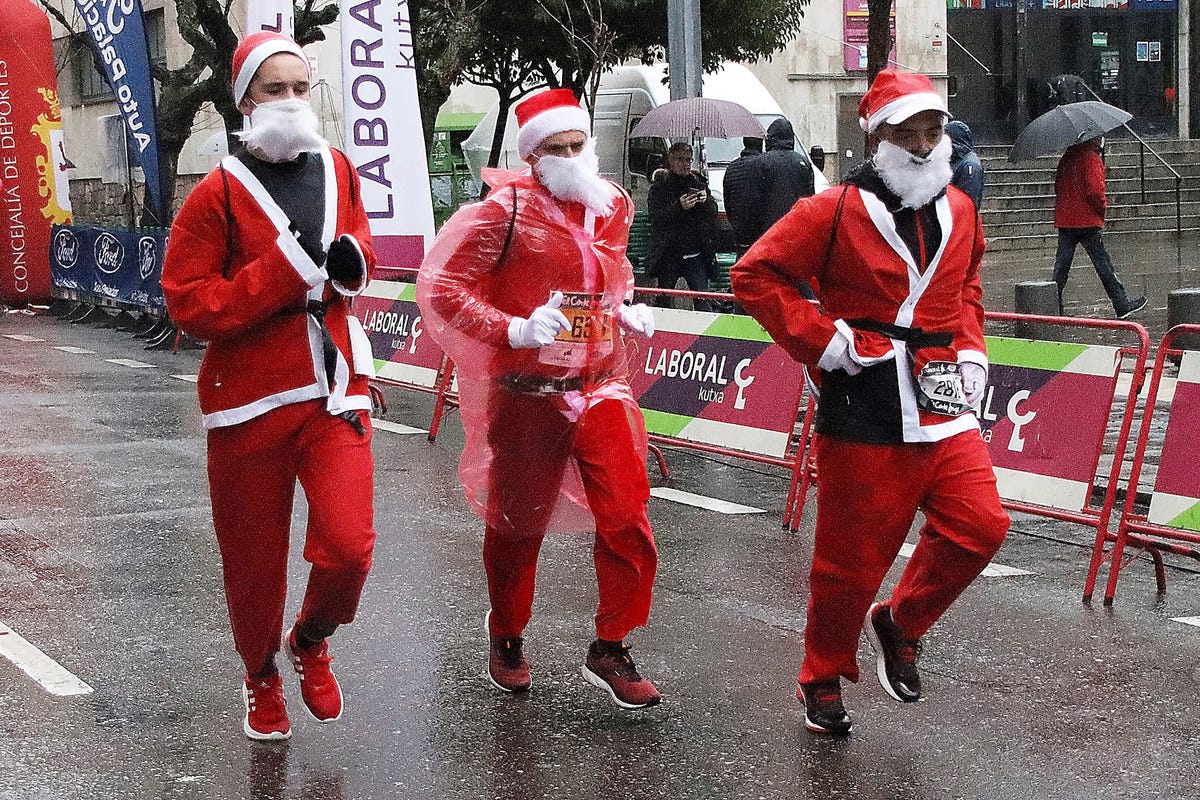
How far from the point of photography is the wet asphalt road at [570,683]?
4.76 m

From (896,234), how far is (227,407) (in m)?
1.93

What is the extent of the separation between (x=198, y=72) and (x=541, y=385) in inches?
792

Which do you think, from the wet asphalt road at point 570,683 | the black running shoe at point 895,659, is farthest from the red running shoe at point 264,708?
the black running shoe at point 895,659

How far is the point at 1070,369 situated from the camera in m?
7.31

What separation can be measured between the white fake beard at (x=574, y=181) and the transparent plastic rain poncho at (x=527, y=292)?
5 cm

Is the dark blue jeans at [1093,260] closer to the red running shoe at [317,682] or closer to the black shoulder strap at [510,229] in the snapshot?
the black shoulder strap at [510,229]

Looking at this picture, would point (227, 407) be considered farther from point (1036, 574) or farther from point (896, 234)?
point (1036, 574)

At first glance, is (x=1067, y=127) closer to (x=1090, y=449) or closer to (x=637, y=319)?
(x=1090, y=449)

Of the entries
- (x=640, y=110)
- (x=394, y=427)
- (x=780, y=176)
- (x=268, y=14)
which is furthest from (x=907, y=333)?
(x=640, y=110)

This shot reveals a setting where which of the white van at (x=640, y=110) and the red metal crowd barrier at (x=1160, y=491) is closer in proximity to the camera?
the red metal crowd barrier at (x=1160, y=491)

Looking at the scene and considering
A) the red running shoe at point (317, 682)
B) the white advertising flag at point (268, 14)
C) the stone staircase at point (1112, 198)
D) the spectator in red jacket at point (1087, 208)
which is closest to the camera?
the red running shoe at point (317, 682)

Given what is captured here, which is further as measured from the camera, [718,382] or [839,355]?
[718,382]

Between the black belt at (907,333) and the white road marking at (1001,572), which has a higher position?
the black belt at (907,333)

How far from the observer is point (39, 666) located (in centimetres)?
596
